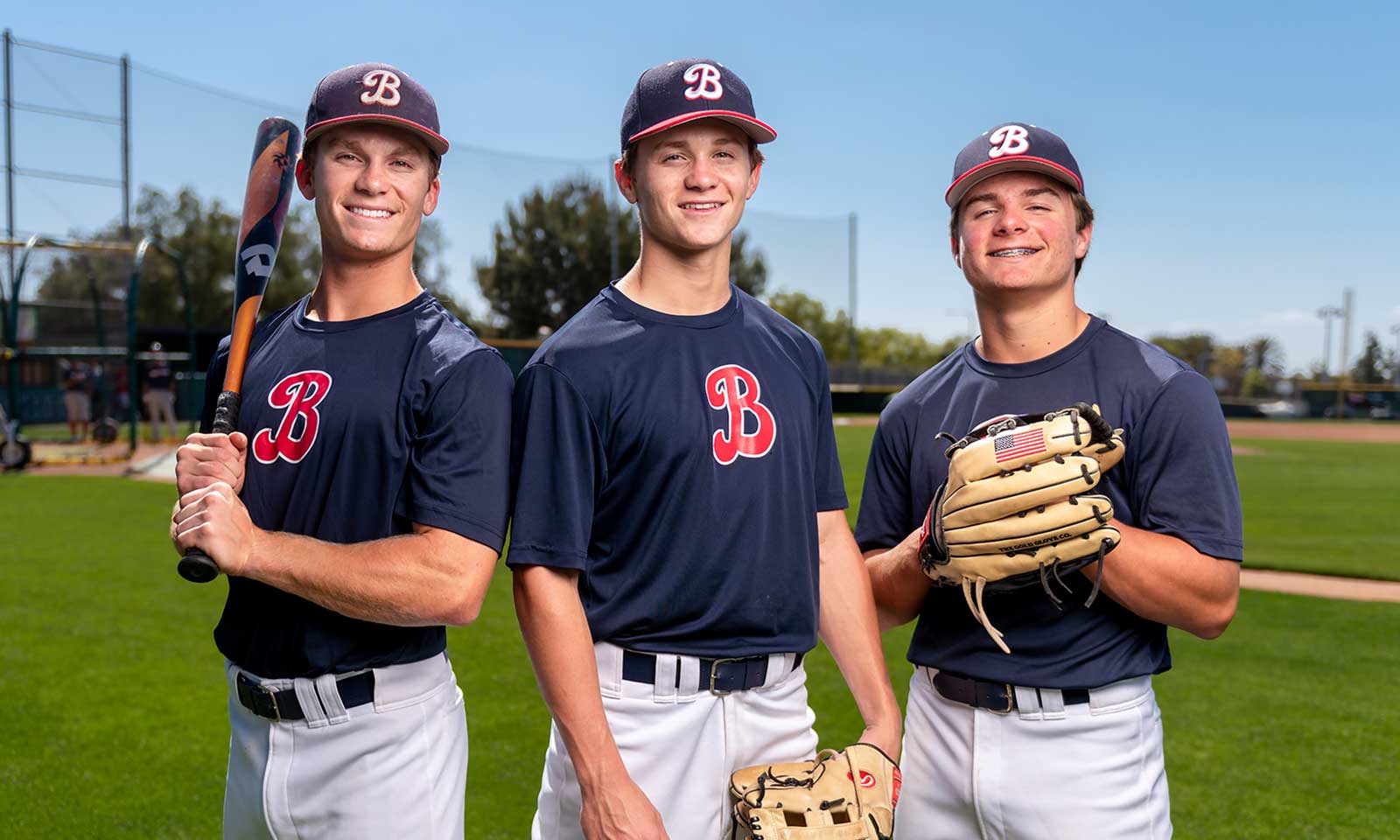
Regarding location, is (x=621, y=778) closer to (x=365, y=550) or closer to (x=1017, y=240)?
(x=365, y=550)

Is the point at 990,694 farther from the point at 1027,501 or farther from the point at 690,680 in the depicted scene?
the point at 690,680

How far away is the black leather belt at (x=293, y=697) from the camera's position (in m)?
2.06

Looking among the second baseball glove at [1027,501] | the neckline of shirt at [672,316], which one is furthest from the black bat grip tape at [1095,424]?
the neckline of shirt at [672,316]

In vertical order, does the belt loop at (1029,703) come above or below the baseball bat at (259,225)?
below

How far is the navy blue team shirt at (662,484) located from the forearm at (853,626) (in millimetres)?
157

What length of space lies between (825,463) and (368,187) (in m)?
1.05

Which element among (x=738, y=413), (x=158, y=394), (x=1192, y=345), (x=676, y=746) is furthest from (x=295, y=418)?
(x=1192, y=345)

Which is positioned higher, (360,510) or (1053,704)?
(360,510)

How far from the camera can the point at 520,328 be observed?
44094 mm

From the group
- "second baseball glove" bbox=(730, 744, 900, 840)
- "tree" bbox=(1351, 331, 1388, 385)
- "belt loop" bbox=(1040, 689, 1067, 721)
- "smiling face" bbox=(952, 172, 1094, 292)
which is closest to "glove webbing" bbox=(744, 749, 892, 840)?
"second baseball glove" bbox=(730, 744, 900, 840)

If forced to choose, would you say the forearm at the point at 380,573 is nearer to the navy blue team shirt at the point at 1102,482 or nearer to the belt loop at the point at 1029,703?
the navy blue team shirt at the point at 1102,482

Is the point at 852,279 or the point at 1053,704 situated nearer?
the point at 1053,704

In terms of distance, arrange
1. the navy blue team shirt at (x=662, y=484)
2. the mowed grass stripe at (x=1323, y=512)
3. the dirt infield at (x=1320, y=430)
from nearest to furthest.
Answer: the navy blue team shirt at (x=662, y=484) < the mowed grass stripe at (x=1323, y=512) < the dirt infield at (x=1320, y=430)

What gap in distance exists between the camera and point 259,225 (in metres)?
2.56
